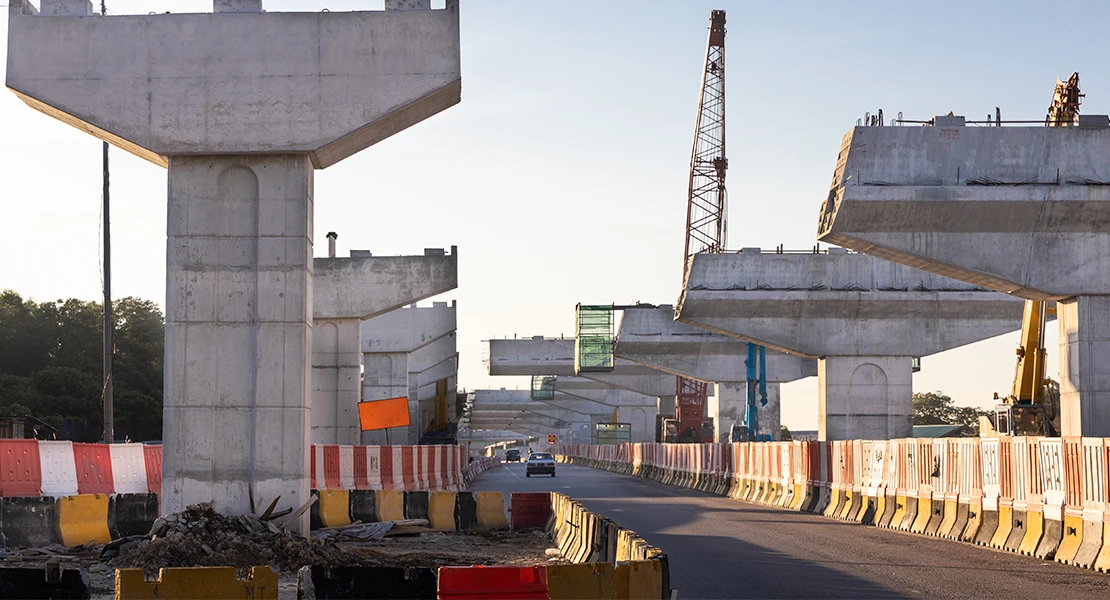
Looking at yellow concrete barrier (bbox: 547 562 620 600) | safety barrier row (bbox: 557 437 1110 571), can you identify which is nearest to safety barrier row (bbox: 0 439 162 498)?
yellow concrete barrier (bbox: 547 562 620 600)

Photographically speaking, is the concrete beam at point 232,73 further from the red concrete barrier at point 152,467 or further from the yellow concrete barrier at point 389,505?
the red concrete barrier at point 152,467

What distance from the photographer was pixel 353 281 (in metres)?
39.8

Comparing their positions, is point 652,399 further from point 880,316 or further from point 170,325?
point 170,325

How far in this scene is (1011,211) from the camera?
30.7 metres

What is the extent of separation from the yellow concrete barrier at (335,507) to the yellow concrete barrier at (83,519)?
3.12 meters

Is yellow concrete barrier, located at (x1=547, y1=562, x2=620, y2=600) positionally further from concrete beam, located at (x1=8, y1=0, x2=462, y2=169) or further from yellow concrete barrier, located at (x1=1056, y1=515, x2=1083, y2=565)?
concrete beam, located at (x1=8, y1=0, x2=462, y2=169)

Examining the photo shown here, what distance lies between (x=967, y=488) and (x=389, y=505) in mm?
8263

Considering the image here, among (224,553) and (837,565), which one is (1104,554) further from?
(224,553)

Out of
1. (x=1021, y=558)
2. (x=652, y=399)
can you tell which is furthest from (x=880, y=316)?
(x=652, y=399)

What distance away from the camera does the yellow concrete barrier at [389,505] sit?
69.3 ft

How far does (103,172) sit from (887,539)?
78.0 feet

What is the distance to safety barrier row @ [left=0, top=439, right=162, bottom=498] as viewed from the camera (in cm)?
1762

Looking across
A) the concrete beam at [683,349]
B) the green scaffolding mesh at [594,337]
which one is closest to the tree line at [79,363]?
the green scaffolding mesh at [594,337]

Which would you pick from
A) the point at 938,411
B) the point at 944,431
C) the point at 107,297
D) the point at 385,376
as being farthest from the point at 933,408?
the point at 107,297
